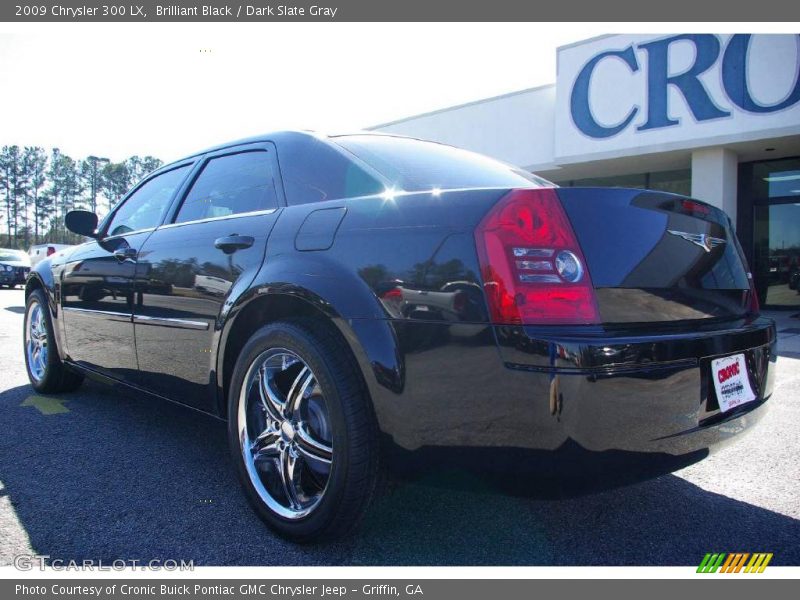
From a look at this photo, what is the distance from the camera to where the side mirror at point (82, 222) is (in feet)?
12.3

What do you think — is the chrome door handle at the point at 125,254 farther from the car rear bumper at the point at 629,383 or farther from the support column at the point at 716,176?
the support column at the point at 716,176

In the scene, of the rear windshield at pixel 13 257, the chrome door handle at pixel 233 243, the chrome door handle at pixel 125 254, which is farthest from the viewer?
the rear windshield at pixel 13 257

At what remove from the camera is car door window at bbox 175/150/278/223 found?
8.34ft

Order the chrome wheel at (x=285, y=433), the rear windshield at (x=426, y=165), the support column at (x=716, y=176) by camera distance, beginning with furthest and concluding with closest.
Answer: the support column at (x=716, y=176), the rear windshield at (x=426, y=165), the chrome wheel at (x=285, y=433)

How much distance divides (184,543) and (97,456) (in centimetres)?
117

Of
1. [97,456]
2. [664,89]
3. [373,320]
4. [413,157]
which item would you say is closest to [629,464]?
[373,320]

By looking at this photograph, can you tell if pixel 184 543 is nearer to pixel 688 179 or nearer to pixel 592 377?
pixel 592 377

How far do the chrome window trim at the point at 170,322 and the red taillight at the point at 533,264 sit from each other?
4.58 feet

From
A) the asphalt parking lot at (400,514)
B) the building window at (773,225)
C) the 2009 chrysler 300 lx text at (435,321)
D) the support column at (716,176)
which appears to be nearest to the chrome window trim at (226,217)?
the 2009 chrysler 300 lx text at (435,321)

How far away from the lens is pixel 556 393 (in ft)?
4.85

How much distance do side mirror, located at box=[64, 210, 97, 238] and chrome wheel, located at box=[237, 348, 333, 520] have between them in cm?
229

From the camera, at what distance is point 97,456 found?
9.36ft

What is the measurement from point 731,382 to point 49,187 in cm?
7384

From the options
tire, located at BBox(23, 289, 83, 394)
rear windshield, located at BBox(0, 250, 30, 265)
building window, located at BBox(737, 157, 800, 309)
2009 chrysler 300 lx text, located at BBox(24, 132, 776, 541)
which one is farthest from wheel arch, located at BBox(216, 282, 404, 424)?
rear windshield, located at BBox(0, 250, 30, 265)
